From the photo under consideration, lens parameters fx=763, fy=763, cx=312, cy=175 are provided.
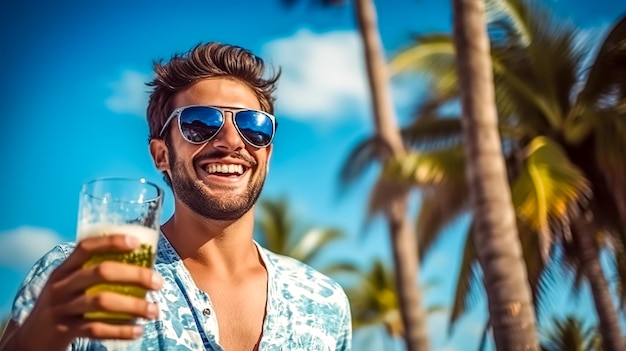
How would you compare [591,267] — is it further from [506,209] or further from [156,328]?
[156,328]

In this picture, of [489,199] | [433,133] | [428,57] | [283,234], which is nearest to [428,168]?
[433,133]

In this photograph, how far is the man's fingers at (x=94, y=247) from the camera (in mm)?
1000

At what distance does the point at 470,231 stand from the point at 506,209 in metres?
2.87

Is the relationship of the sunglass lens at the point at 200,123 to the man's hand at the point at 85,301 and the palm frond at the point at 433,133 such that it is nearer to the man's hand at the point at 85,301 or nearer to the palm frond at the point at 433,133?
the man's hand at the point at 85,301

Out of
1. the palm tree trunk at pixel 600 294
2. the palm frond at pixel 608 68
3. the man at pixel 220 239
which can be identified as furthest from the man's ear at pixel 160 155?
the palm frond at pixel 608 68

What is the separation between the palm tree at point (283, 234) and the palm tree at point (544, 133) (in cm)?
1004

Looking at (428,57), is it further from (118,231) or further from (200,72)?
(118,231)

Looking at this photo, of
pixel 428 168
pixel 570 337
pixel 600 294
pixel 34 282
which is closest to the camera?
pixel 34 282

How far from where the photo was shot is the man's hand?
978 mm

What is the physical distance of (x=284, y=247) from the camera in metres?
19.5

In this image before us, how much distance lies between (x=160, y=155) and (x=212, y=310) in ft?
1.35

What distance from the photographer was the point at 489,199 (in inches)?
204

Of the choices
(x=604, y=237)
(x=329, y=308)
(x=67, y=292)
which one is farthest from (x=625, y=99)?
(x=67, y=292)

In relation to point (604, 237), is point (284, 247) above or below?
above
